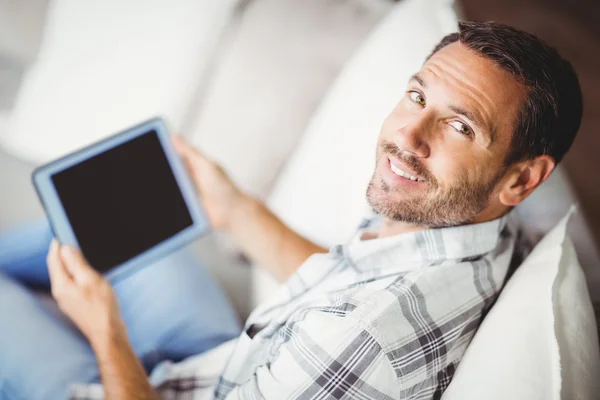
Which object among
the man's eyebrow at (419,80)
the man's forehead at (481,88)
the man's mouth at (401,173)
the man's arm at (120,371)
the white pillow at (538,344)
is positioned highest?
the man's eyebrow at (419,80)

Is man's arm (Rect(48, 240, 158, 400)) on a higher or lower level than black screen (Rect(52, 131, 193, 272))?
lower

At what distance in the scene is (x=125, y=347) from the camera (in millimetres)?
631

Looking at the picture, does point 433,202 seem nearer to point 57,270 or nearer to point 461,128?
point 461,128

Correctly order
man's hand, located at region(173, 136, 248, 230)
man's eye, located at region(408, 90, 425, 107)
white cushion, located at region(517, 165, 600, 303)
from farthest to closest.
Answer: man's hand, located at region(173, 136, 248, 230)
white cushion, located at region(517, 165, 600, 303)
man's eye, located at region(408, 90, 425, 107)

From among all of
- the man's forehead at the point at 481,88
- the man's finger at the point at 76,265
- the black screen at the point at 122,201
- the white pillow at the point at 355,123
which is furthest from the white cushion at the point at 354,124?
the man's finger at the point at 76,265

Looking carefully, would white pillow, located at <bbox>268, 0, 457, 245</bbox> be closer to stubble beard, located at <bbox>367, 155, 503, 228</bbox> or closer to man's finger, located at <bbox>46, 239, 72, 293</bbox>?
stubble beard, located at <bbox>367, 155, 503, 228</bbox>

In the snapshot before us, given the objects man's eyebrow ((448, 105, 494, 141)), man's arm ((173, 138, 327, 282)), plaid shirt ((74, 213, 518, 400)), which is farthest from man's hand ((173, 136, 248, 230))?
man's eyebrow ((448, 105, 494, 141))

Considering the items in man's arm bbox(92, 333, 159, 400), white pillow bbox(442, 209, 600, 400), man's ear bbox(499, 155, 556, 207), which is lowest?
white pillow bbox(442, 209, 600, 400)

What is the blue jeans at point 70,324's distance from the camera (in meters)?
0.61

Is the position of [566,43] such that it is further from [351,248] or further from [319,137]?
[351,248]

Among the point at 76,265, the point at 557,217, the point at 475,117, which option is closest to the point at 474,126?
the point at 475,117

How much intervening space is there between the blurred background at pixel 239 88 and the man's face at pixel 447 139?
11cm

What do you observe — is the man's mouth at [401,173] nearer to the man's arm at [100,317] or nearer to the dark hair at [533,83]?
the dark hair at [533,83]

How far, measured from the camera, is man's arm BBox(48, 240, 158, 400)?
601 millimetres
